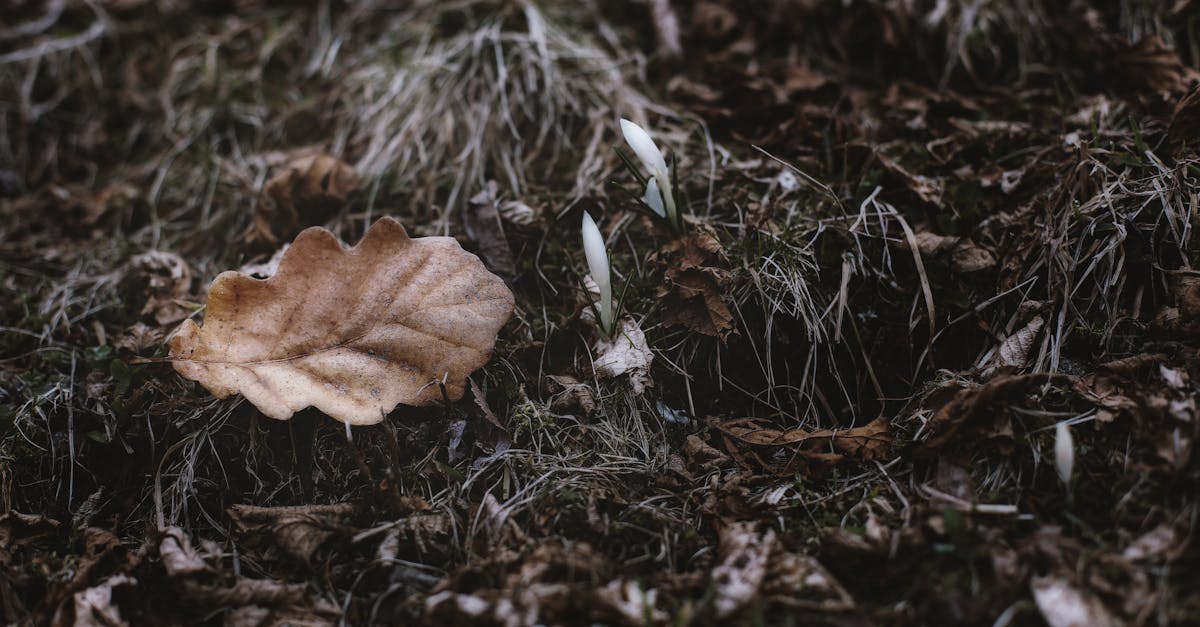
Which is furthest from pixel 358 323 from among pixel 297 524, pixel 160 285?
pixel 160 285

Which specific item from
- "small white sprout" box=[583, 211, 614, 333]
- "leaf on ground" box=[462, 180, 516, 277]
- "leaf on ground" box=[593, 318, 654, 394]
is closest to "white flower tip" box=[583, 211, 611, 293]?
"small white sprout" box=[583, 211, 614, 333]

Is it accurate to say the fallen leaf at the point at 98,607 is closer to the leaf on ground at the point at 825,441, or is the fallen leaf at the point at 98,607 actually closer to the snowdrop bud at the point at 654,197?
the leaf on ground at the point at 825,441

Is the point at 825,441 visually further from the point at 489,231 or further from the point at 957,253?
the point at 489,231

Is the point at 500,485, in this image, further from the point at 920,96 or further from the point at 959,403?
the point at 920,96

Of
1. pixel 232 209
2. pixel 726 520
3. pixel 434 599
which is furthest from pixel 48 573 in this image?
pixel 726 520

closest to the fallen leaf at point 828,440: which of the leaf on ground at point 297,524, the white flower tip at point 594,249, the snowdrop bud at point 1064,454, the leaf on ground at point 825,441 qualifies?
the leaf on ground at point 825,441
